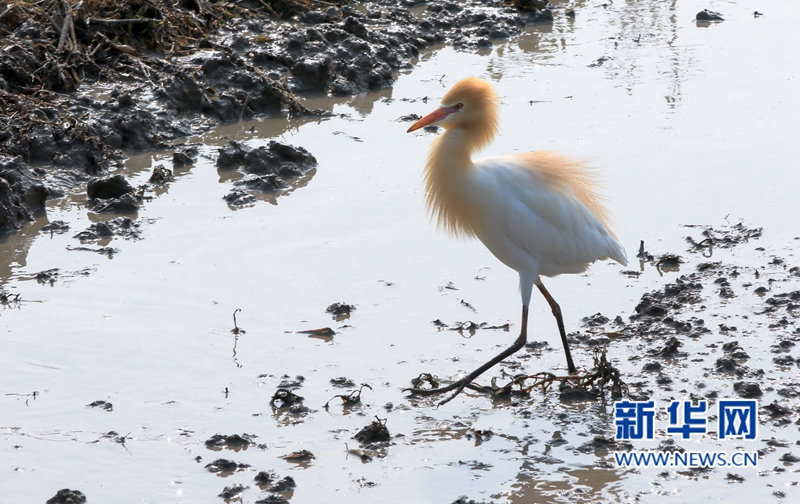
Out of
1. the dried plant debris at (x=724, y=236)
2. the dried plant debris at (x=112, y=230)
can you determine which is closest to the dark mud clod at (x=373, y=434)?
the dried plant debris at (x=112, y=230)

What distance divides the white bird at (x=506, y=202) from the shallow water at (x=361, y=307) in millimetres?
517

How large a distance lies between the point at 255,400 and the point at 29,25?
18.5 ft

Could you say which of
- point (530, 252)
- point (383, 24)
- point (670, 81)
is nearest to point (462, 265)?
point (530, 252)

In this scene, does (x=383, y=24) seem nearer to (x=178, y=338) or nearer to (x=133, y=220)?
(x=133, y=220)

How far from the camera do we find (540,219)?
5164 millimetres

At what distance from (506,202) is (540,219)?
0.77 feet

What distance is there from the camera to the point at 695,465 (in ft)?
13.9

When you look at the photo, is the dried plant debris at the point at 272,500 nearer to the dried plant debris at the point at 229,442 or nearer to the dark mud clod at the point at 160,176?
the dried plant debris at the point at 229,442

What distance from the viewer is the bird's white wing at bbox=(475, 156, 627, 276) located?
509cm

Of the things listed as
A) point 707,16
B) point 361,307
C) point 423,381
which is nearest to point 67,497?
point 423,381

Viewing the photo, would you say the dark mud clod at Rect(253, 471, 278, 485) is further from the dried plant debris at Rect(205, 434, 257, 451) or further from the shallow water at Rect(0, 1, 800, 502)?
the dried plant debris at Rect(205, 434, 257, 451)

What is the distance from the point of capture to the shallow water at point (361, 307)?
4199mm

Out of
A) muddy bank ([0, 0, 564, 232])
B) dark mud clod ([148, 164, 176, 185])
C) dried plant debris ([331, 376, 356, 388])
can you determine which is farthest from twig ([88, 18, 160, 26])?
dried plant debris ([331, 376, 356, 388])

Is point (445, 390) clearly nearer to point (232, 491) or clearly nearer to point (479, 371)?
point (479, 371)
